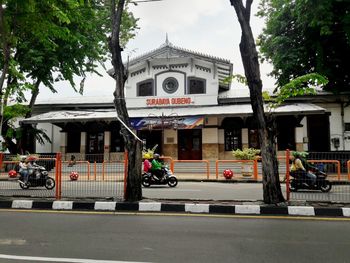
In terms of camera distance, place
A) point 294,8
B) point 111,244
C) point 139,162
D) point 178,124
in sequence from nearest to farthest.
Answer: point 111,244 → point 139,162 → point 294,8 → point 178,124

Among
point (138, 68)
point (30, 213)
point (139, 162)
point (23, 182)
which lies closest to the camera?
point (30, 213)

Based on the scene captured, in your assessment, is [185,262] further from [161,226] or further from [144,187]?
[144,187]

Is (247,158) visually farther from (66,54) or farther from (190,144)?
(66,54)

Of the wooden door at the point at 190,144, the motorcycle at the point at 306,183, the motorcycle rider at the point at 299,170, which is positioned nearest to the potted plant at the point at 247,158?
the motorcycle rider at the point at 299,170

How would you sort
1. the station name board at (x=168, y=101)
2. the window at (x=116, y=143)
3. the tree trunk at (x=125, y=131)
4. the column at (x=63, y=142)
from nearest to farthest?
1. the tree trunk at (x=125, y=131)
2. the station name board at (x=168, y=101)
3. the window at (x=116, y=143)
4. the column at (x=63, y=142)

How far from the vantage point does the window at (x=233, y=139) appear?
22688 millimetres

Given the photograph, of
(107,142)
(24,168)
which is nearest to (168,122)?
(107,142)

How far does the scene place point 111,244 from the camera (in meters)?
4.94

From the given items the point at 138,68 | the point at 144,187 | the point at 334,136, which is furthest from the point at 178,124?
the point at 334,136

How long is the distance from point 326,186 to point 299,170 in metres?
0.89

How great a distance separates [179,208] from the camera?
782 cm

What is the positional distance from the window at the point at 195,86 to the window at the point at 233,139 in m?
3.47

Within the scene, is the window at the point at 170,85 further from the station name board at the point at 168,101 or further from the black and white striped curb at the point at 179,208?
the black and white striped curb at the point at 179,208

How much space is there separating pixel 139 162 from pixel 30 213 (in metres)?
2.76
